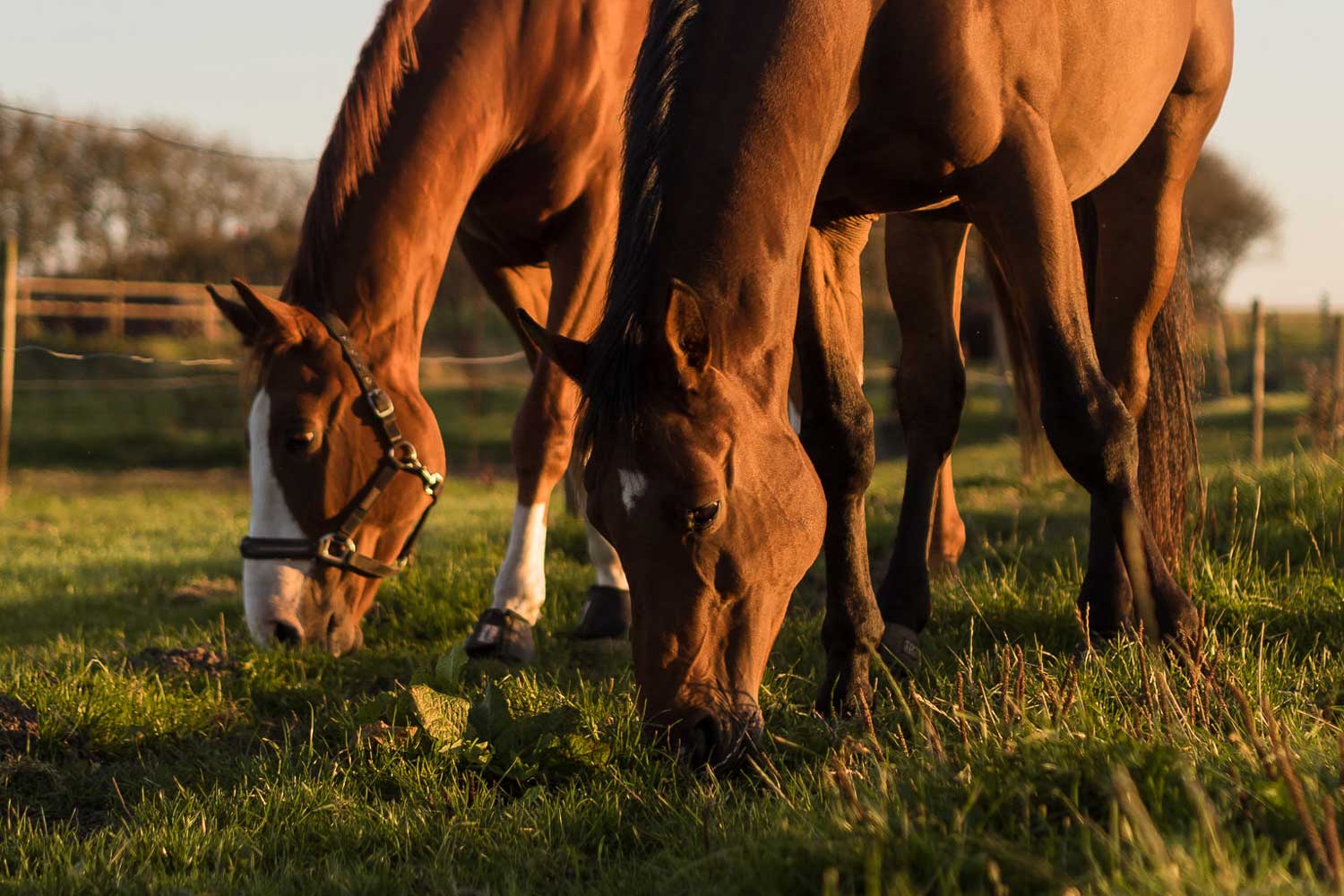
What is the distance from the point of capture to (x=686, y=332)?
2.43 meters

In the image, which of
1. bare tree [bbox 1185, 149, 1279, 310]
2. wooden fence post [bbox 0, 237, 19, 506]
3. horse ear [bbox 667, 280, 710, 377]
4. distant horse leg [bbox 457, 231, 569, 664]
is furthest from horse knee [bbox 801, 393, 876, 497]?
bare tree [bbox 1185, 149, 1279, 310]

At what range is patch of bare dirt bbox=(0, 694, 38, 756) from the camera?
3.14 m

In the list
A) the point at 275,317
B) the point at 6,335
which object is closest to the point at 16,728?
the point at 275,317

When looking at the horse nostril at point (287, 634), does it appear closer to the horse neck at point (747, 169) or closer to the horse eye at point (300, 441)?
the horse eye at point (300, 441)

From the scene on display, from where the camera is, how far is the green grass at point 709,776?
1747 millimetres

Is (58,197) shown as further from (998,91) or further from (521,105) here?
(998,91)

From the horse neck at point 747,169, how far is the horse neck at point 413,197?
164cm

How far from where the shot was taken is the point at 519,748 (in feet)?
8.94

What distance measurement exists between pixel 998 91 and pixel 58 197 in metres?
20.9

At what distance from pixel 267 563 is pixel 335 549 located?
0.22 metres

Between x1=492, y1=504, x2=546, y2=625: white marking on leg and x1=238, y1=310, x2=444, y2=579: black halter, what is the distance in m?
0.39

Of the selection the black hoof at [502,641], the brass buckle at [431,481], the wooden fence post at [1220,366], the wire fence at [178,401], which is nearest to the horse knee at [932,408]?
the black hoof at [502,641]

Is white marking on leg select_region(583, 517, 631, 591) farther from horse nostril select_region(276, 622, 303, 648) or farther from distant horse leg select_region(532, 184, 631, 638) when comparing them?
horse nostril select_region(276, 622, 303, 648)

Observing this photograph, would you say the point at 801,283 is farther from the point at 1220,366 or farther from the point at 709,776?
the point at 1220,366
